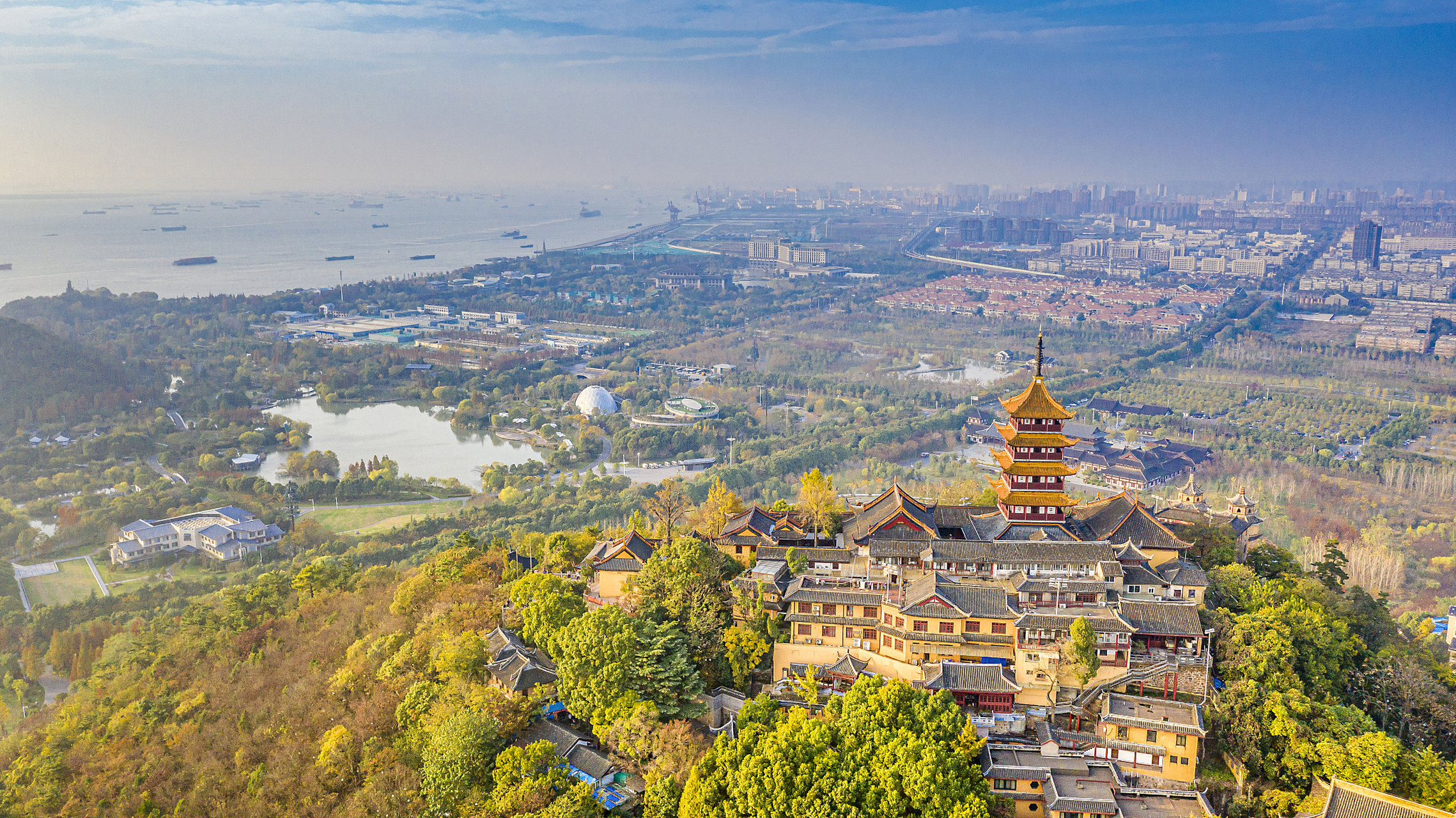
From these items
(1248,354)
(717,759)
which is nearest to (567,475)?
(717,759)

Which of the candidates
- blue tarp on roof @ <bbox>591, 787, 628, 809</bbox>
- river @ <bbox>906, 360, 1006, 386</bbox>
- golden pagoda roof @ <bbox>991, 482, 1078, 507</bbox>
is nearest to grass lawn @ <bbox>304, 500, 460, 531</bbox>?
blue tarp on roof @ <bbox>591, 787, 628, 809</bbox>

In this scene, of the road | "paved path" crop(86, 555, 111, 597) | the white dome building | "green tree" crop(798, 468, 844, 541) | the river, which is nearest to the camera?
"green tree" crop(798, 468, 844, 541)

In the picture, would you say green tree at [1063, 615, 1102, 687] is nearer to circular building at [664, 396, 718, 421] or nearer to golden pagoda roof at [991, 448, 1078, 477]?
golden pagoda roof at [991, 448, 1078, 477]

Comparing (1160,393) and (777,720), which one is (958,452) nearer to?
(1160,393)

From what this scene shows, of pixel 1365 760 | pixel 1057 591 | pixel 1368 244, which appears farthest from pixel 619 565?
pixel 1368 244

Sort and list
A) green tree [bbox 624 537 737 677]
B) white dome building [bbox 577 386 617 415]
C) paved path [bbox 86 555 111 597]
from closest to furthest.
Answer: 1. green tree [bbox 624 537 737 677]
2. paved path [bbox 86 555 111 597]
3. white dome building [bbox 577 386 617 415]

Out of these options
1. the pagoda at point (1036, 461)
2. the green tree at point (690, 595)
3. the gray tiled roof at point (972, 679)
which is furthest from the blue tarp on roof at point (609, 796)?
the pagoda at point (1036, 461)
